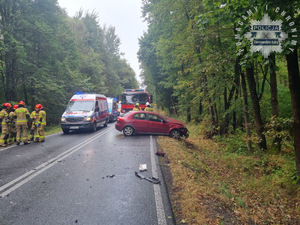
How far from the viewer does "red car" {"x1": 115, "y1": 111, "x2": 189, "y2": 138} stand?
12875 millimetres

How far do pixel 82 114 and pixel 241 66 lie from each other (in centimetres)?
1059

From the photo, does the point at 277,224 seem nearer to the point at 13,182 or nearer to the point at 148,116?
the point at 13,182

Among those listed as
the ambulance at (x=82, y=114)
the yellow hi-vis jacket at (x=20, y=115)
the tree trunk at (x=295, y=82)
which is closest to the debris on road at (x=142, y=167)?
the tree trunk at (x=295, y=82)

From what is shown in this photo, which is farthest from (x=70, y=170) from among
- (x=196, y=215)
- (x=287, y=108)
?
(x=287, y=108)

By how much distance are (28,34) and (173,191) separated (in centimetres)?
1991

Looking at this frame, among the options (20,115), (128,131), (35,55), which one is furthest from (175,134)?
(35,55)

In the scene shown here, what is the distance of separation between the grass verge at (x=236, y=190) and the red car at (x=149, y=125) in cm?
303

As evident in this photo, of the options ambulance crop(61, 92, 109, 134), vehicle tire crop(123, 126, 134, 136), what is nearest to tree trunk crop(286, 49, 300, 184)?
vehicle tire crop(123, 126, 134, 136)

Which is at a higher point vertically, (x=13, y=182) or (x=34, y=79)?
(x=34, y=79)

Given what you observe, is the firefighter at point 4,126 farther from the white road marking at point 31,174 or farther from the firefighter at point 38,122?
the white road marking at point 31,174

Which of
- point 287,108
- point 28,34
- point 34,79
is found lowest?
point 287,108

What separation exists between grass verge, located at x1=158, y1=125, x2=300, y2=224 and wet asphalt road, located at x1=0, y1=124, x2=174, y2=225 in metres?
0.48

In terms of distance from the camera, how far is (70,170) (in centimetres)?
640

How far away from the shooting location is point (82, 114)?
46.3 feet
